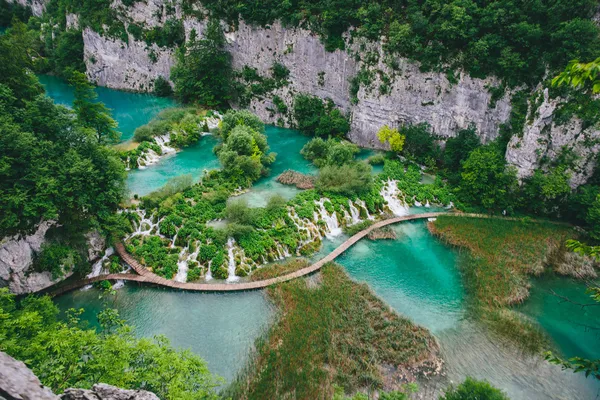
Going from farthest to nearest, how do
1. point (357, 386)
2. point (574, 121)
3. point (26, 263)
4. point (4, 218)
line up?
point (574, 121) < point (26, 263) < point (4, 218) < point (357, 386)

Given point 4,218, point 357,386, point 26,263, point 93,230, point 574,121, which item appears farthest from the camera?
point 574,121

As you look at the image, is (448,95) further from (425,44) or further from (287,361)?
(287,361)

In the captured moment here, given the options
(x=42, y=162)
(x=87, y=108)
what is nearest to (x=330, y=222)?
(x=42, y=162)

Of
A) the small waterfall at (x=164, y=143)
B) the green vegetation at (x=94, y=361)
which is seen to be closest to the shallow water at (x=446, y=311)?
the green vegetation at (x=94, y=361)

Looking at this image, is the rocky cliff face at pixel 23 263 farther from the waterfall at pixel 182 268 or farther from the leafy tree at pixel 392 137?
the leafy tree at pixel 392 137

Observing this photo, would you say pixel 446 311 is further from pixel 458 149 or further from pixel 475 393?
pixel 458 149

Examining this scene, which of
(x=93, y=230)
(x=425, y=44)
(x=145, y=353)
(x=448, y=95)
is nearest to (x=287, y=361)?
(x=145, y=353)

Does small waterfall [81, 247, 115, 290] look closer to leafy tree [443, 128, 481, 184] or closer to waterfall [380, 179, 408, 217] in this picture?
waterfall [380, 179, 408, 217]
